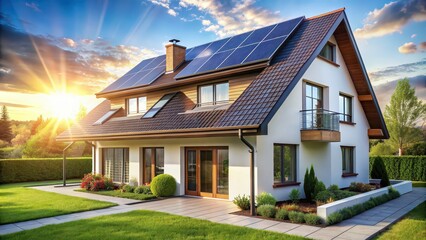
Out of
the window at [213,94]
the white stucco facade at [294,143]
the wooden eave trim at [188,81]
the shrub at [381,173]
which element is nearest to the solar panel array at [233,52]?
→ the wooden eave trim at [188,81]

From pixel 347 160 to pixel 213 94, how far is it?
26.2 feet

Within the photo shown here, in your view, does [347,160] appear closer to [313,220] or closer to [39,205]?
[313,220]

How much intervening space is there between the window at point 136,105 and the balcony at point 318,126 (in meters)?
8.50

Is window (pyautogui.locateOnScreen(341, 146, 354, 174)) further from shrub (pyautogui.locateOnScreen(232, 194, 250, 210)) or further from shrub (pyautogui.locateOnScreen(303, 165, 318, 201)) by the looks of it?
shrub (pyautogui.locateOnScreen(232, 194, 250, 210))

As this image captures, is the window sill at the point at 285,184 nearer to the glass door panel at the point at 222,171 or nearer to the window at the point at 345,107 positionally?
the glass door panel at the point at 222,171

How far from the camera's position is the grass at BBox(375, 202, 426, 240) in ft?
26.2

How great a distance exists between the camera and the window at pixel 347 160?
16875 mm

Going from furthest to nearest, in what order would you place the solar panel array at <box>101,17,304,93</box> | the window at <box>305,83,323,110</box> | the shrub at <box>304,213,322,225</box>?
1. the window at <box>305,83,323,110</box>
2. the solar panel array at <box>101,17,304,93</box>
3. the shrub at <box>304,213,322,225</box>

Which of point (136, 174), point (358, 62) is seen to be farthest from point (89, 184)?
point (358, 62)

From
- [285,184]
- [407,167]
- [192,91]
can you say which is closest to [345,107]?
[285,184]

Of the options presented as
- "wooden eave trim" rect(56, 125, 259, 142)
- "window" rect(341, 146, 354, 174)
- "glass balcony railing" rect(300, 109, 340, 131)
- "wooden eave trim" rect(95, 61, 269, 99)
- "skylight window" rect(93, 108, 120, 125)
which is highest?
"wooden eave trim" rect(95, 61, 269, 99)

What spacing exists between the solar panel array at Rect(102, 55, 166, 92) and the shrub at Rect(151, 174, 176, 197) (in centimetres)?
568

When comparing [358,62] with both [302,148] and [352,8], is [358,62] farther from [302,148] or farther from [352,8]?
[302,148]

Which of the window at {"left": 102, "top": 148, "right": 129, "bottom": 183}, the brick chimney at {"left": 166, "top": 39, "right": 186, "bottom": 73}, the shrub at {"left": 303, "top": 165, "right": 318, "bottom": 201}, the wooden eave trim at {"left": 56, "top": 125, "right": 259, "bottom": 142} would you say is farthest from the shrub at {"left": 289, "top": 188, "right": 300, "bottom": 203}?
the brick chimney at {"left": 166, "top": 39, "right": 186, "bottom": 73}
